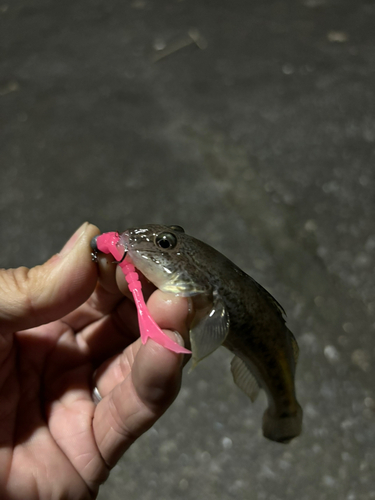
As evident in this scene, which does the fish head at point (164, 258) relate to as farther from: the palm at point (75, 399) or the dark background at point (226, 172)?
the dark background at point (226, 172)

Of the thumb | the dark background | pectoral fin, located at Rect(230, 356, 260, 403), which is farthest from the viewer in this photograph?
the dark background

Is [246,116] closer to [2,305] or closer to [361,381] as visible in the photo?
[361,381]

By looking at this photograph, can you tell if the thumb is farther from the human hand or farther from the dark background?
the dark background

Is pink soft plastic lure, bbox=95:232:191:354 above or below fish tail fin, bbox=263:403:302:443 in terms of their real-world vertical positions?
above

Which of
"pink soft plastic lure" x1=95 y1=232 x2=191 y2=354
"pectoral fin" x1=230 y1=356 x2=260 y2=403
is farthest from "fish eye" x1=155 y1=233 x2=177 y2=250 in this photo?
"pectoral fin" x1=230 y1=356 x2=260 y2=403

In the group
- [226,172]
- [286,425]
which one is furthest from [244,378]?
[226,172]

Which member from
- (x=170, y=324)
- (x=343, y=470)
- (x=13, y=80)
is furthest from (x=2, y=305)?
(x=13, y=80)

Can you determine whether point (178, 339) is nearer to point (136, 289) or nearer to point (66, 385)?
point (136, 289)
